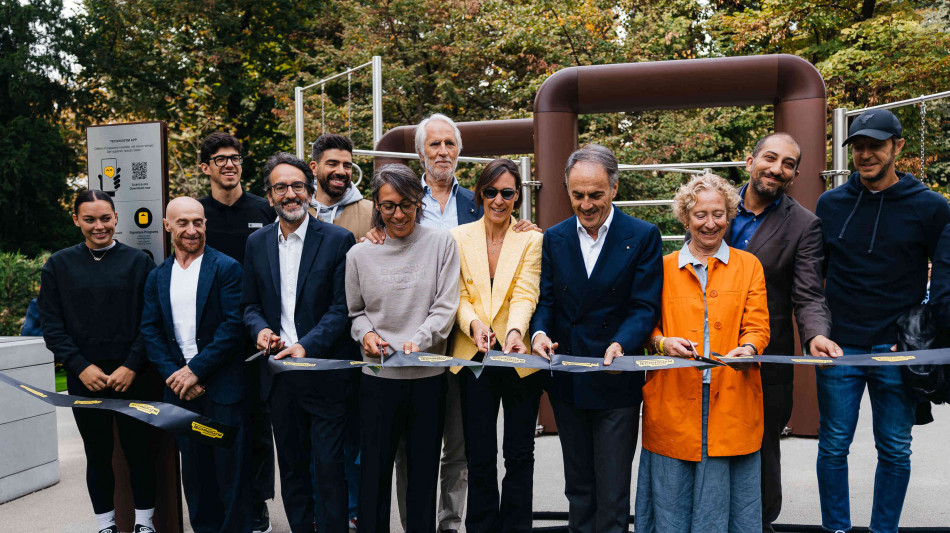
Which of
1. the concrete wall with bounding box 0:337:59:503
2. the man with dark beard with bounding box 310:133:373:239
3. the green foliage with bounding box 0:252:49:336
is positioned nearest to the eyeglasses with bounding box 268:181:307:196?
the man with dark beard with bounding box 310:133:373:239

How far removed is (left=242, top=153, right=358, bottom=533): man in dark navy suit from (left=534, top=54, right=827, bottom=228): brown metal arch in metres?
3.23

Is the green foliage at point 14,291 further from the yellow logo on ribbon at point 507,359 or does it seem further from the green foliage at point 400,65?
the yellow logo on ribbon at point 507,359

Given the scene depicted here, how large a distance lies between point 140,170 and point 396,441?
100 inches

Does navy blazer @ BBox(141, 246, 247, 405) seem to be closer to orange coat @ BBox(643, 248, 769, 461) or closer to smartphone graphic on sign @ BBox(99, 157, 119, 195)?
smartphone graphic on sign @ BBox(99, 157, 119, 195)

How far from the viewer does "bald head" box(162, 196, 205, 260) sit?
4.27 m

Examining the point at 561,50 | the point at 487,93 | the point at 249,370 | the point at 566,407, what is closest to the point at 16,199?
the point at 487,93

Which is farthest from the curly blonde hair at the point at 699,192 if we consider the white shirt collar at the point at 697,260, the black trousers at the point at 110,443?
the black trousers at the point at 110,443

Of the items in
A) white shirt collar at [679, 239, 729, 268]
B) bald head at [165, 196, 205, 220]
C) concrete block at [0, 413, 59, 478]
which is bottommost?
concrete block at [0, 413, 59, 478]

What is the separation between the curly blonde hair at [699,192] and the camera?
11.6 feet

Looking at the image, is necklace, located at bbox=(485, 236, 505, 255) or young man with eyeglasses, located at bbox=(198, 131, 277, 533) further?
young man with eyeglasses, located at bbox=(198, 131, 277, 533)

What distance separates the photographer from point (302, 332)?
4.03 meters

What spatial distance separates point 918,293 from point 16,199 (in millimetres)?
25766

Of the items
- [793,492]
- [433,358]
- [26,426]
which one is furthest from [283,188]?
[793,492]

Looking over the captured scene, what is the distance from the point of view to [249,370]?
4.36 metres
